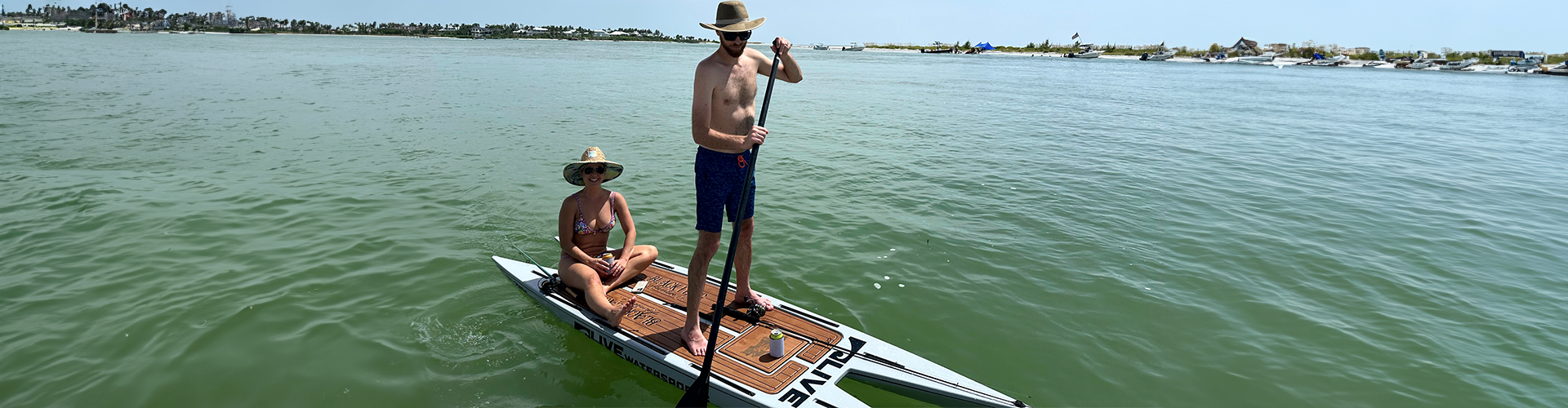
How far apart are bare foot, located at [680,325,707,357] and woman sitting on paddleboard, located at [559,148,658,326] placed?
0.74 m

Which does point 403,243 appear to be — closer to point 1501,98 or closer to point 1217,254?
point 1217,254

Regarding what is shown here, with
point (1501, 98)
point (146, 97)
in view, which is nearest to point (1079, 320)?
point (146, 97)

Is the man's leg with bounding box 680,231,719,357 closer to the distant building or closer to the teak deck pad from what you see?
the teak deck pad

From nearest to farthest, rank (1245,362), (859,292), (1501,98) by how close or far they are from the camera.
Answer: (1245,362) → (859,292) → (1501,98)

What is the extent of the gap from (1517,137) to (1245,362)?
82.5ft

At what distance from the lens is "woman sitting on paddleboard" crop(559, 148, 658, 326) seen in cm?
583

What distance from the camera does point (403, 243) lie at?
8312mm

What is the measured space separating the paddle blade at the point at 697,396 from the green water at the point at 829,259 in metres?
0.68

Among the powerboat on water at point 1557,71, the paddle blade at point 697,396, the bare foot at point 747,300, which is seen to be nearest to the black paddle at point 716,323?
the paddle blade at point 697,396

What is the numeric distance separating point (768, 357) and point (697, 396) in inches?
25.4

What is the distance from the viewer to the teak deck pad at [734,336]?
4.76 m

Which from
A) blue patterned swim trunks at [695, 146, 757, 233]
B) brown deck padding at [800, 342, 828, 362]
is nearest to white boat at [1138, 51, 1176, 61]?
brown deck padding at [800, 342, 828, 362]

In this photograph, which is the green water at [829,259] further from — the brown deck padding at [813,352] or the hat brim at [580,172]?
the hat brim at [580,172]

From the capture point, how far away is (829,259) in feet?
26.7
